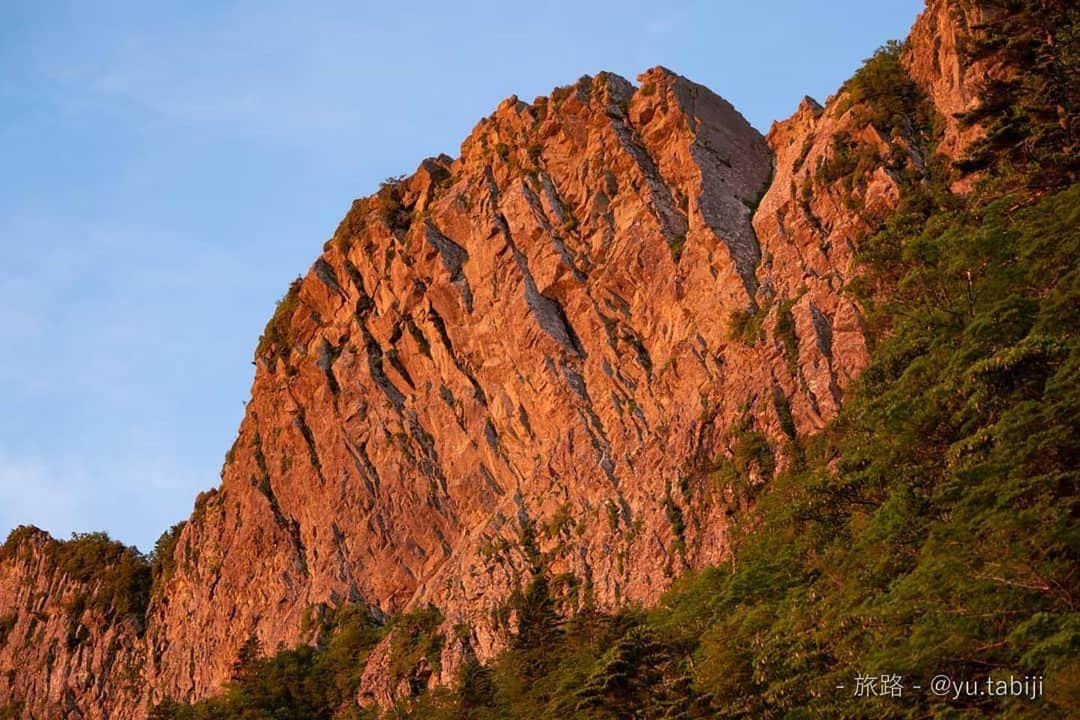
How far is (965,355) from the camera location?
36.5 m

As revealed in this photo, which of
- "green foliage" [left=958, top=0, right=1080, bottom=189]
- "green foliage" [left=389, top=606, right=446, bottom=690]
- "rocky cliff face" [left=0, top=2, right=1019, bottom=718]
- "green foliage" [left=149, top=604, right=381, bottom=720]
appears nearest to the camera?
"green foliage" [left=958, top=0, right=1080, bottom=189]

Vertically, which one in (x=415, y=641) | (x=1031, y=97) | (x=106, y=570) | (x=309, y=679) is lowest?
(x=415, y=641)

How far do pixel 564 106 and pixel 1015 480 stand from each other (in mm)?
40458

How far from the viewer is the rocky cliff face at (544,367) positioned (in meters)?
52.4

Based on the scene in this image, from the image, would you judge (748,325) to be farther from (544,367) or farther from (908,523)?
(908,523)

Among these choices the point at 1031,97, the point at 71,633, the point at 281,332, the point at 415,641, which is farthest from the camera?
the point at 71,633

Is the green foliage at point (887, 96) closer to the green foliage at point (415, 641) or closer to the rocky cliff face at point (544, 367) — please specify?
the rocky cliff face at point (544, 367)

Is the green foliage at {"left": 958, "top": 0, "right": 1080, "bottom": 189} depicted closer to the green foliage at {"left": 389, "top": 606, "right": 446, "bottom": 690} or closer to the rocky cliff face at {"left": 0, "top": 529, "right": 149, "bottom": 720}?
the green foliage at {"left": 389, "top": 606, "right": 446, "bottom": 690}

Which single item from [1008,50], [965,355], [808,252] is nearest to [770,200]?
[808,252]

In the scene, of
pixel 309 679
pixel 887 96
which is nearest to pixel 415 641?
pixel 309 679

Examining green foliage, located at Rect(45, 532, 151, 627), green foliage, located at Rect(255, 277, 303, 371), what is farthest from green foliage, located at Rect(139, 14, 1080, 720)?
green foliage, located at Rect(45, 532, 151, 627)

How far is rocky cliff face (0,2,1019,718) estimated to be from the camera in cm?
5244

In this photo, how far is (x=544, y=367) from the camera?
6138 cm

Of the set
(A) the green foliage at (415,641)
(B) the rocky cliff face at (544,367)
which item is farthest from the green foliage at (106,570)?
(A) the green foliage at (415,641)
